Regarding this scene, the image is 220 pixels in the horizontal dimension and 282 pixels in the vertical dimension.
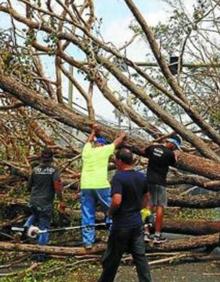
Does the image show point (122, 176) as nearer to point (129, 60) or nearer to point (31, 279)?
point (31, 279)

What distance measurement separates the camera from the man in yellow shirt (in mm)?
7488

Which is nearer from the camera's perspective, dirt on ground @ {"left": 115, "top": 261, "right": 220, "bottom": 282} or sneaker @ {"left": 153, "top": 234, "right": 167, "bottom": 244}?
dirt on ground @ {"left": 115, "top": 261, "right": 220, "bottom": 282}

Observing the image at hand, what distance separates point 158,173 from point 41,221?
172cm

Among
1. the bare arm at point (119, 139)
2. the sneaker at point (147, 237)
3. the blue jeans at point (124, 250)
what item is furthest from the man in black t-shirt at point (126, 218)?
the sneaker at point (147, 237)

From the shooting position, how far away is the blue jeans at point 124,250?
583 centimetres

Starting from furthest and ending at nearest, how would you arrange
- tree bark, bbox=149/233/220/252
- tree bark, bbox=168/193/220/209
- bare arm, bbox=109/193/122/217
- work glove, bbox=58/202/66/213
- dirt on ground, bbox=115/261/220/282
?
tree bark, bbox=168/193/220/209 < work glove, bbox=58/202/66/213 < tree bark, bbox=149/233/220/252 < dirt on ground, bbox=115/261/220/282 < bare arm, bbox=109/193/122/217

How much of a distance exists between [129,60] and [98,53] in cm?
46

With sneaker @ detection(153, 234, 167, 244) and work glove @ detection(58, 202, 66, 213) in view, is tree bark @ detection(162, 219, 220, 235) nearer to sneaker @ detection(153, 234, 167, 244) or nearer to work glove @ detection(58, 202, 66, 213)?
sneaker @ detection(153, 234, 167, 244)

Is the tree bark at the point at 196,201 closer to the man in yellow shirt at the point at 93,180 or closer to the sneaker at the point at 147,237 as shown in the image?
the sneaker at the point at 147,237

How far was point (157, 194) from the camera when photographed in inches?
313

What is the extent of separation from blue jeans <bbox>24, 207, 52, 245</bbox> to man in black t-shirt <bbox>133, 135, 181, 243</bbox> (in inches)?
53.2

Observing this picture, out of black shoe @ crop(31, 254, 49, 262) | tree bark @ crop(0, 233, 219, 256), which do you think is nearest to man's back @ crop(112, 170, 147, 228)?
tree bark @ crop(0, 233, 219, 256)

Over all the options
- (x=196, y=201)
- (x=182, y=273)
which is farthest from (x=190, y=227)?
(x=182, y=273)

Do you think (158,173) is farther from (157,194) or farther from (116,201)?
(116,201)
